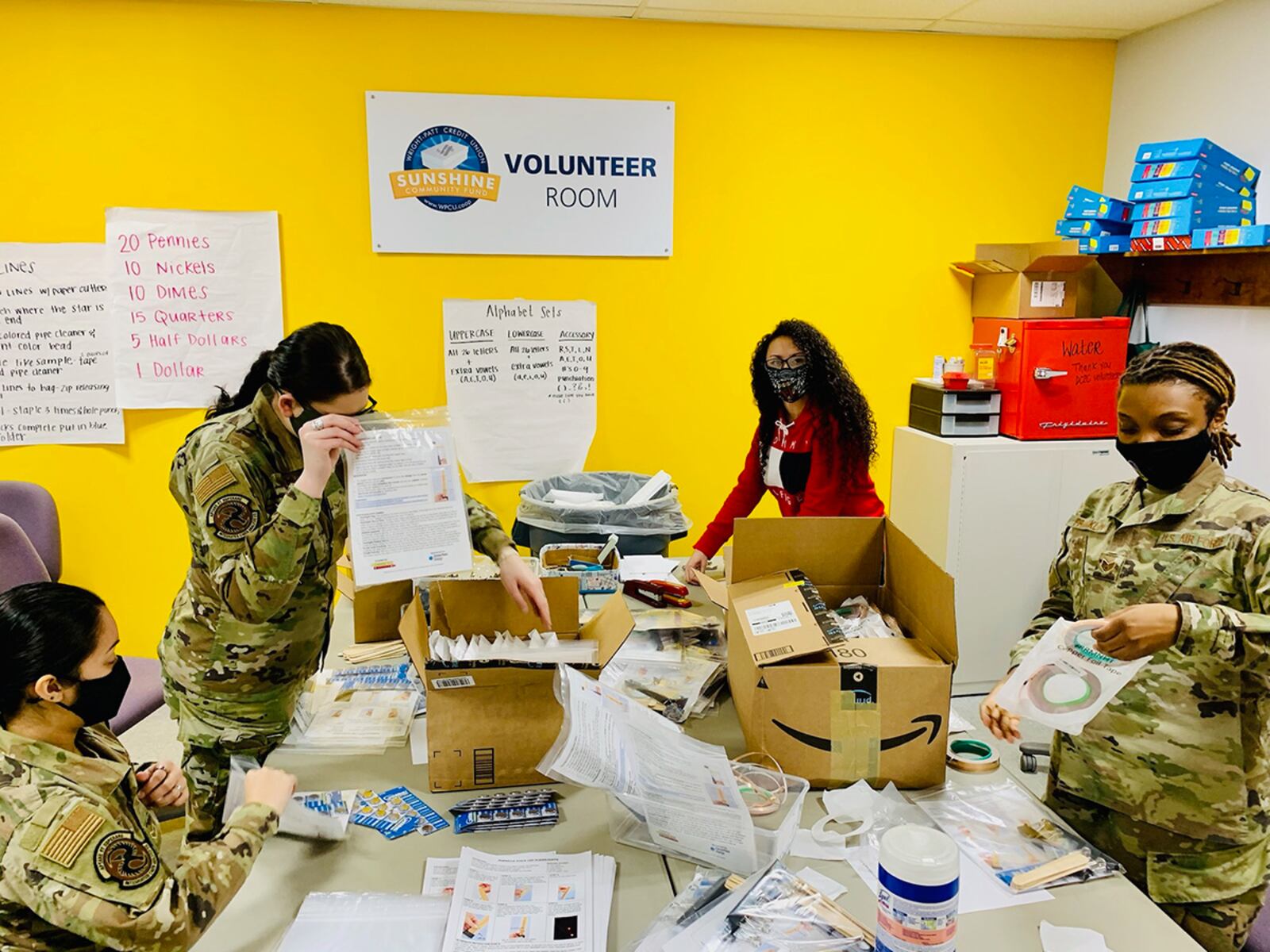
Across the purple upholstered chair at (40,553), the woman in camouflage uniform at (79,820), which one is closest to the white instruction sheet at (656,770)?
the woman in camouflage uniform at (79,820)

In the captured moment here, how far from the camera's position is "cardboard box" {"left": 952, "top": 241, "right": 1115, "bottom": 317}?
3154mm

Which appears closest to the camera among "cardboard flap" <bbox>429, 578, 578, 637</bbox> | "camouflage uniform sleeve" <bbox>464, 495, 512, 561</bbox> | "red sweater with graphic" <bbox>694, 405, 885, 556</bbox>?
"cardboard flap" <bbox>429, 578, 578, 637</bbox>

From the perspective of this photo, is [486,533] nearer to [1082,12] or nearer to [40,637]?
[40,637]

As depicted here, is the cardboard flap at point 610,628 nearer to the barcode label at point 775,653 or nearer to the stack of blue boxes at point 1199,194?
the barcode label at point 775,653

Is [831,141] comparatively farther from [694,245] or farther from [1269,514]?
[1269,514]

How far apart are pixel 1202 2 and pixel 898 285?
126 centimetres

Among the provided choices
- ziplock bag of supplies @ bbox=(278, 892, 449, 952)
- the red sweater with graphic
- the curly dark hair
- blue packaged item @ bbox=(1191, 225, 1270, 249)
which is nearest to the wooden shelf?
blue packaged item @ bbox=(1191, 225, 1270, 249)

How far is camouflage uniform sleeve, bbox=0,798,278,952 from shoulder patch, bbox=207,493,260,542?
1.86ft

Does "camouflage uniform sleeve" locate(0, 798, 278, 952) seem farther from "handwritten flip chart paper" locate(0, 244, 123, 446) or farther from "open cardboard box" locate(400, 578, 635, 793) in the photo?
"handwritten flip chart paper" locate(0, 244, 123, 446)

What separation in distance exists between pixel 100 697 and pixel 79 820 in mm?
177

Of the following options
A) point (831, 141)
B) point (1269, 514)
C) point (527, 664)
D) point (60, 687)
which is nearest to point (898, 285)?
point (831, 141)

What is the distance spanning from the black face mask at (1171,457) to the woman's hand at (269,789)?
4.70 feet

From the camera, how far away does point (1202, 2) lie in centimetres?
288

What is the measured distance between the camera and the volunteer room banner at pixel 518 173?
10.0ft
